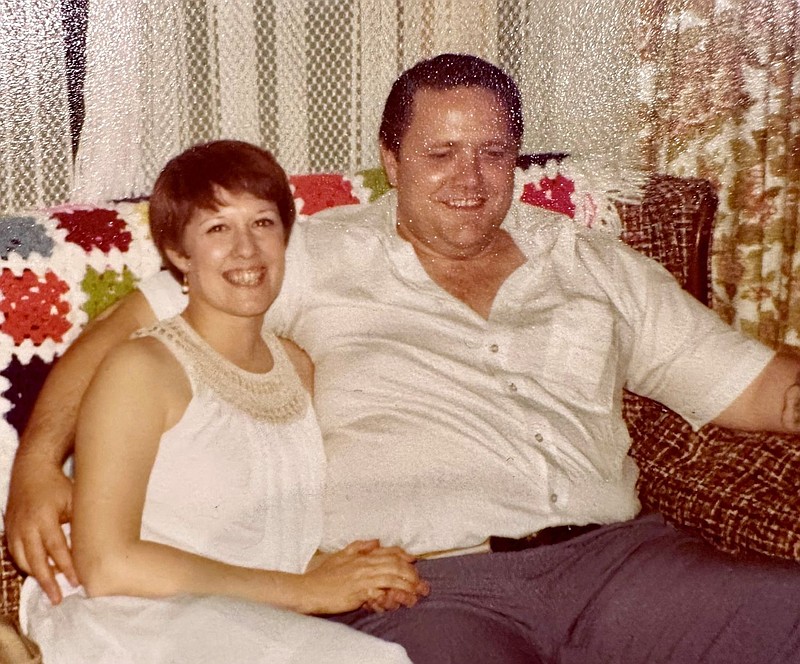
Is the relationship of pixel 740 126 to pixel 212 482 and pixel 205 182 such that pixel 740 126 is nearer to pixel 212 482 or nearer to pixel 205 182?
pixel 205 182

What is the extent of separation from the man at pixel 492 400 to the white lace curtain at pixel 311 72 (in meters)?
0.35

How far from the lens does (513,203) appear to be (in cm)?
176

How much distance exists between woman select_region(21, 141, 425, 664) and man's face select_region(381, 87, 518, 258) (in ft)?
0.81

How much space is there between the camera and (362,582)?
127 cm

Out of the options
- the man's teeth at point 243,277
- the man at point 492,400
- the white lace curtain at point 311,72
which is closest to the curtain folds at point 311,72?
the white lace curtain at point 311,72

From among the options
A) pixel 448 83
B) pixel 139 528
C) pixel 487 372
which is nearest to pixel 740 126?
pixel 448 83

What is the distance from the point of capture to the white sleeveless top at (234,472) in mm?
1284

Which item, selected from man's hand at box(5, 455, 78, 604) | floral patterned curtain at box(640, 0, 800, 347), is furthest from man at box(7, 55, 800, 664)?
floral patterned curtain at box(640, 0, 800, 347)

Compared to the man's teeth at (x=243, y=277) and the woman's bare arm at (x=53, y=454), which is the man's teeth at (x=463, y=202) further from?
the woman's bare arm at (x=53, y=454)

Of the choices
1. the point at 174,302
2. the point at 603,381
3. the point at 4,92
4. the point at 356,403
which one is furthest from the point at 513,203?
the point at 4,92

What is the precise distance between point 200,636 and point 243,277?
51 cm

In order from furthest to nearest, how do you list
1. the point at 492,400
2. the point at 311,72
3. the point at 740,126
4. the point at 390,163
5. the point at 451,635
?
the point at 740,126 < the point at 311,72 < the point at 390,163 < the point at 492,400 < the point at 451,635

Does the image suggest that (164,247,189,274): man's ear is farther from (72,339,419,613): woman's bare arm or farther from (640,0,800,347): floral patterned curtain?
(640,0,800,347): floral patterned curtain

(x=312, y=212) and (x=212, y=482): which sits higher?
(x=312, y=212)
